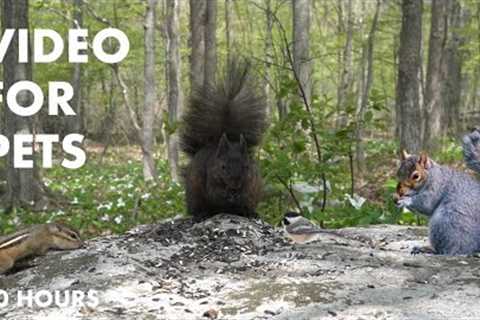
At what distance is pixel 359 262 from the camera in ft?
16.1

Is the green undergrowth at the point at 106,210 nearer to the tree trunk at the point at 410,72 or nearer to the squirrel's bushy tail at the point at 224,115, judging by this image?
the squirrel's bushy tail at the point at 224,115

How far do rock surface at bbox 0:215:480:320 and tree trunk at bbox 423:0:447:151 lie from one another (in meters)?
9.90

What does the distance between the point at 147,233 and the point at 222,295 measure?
1.75 m

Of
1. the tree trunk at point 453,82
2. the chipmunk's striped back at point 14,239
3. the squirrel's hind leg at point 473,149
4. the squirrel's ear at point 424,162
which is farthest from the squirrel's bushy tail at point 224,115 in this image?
the tree trunk at point 453,82

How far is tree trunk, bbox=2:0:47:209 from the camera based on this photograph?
11.0 metres

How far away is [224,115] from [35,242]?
194cm

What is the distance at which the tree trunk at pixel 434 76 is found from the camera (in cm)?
1491

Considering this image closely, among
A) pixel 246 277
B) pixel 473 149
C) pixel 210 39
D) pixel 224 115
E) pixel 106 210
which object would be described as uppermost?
pixel 210 39

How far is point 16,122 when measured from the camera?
11258 mm

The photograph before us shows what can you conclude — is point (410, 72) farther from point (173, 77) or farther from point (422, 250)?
point (173, 77)

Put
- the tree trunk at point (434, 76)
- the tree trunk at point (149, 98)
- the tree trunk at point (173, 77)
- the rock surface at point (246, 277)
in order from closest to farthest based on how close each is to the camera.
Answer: the rock surface at point (246, 277), the tree trunk at point (434, 76), the tree trunk at point (173, 77), the tree trunk at point (149, 98)

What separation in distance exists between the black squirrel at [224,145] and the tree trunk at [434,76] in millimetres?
9659

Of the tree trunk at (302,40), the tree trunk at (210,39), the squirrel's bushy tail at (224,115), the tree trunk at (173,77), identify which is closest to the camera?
the squirrel's bushy tail at (224,115)

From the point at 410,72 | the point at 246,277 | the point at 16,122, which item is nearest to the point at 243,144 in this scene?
the point at 246,277
